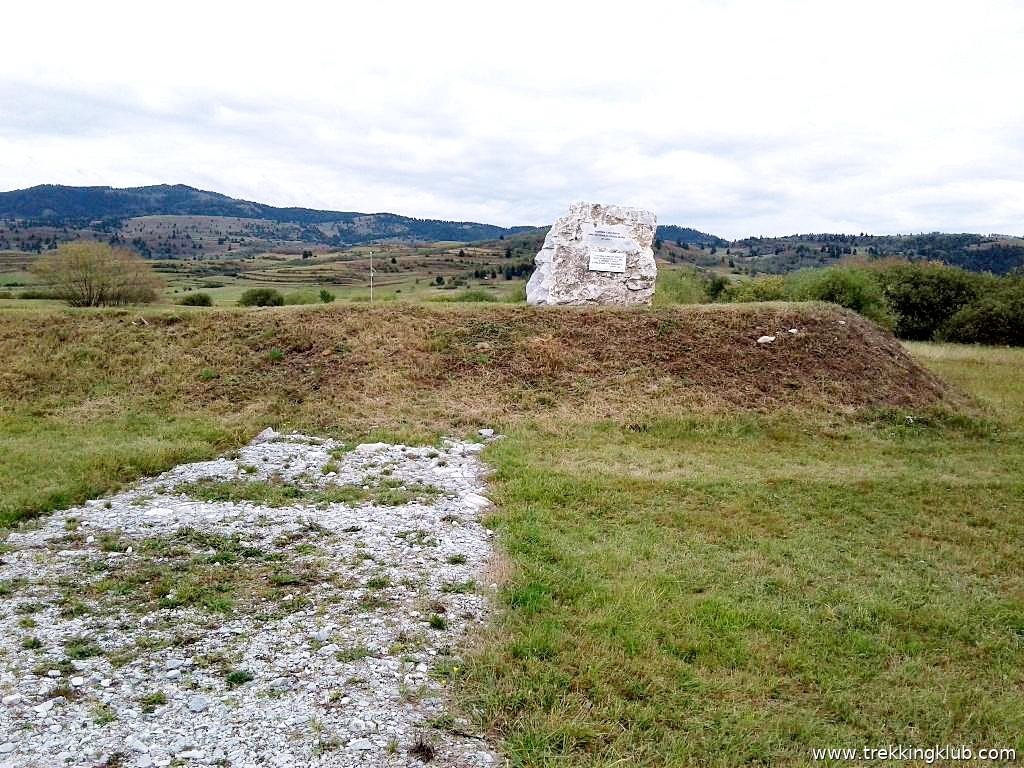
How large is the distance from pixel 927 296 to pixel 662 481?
4727cm

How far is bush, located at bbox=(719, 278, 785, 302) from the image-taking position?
47.4 metres

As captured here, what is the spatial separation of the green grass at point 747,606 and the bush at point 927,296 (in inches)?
1607

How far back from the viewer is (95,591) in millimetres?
6902

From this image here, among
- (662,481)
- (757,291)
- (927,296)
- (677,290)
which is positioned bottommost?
(662,481)

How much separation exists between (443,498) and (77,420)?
9.81m

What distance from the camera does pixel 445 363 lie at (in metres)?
18.3

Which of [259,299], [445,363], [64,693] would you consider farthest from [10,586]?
[259,299]

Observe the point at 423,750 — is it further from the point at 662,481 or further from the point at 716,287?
the point at 716,287

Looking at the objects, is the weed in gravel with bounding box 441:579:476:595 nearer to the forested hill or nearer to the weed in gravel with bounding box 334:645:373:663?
the weed in gravel with bounding box 334:645:373:663

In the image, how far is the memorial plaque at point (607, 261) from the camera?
893 inches

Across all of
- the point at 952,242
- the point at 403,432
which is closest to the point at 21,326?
the point at 403,432

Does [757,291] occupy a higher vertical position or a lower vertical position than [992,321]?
higher

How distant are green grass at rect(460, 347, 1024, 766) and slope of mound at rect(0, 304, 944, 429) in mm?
3488

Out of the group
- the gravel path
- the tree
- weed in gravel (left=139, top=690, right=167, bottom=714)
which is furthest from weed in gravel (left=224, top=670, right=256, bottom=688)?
the tree
